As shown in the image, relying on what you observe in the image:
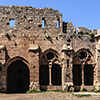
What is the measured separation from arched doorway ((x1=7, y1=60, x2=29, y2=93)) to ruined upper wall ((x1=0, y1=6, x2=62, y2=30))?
5.98 meters

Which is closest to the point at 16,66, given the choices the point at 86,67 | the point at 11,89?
the point at 11,89

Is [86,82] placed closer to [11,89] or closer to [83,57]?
[83,57]

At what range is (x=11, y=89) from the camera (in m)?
20.5

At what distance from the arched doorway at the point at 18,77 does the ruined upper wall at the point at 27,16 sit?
5977 millimetres

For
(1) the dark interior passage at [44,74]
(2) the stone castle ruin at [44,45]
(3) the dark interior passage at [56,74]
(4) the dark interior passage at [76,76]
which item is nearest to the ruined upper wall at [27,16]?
(2) the stone castle ruin at [44,45]

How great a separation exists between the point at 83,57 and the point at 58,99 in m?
7.54

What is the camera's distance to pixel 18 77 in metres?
21.0

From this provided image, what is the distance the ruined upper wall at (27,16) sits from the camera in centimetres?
1736

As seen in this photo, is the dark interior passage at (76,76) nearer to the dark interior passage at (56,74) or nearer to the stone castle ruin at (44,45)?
the dark interior passage at (56,74)

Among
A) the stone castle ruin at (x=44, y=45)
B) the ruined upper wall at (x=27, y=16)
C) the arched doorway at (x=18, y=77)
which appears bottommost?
the arched doorway at (x=18, y=77)

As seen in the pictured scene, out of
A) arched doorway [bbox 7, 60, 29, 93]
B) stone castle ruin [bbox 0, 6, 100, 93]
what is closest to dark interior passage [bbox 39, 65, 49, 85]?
arched doorway [bbox 7, 60, 29, 93]

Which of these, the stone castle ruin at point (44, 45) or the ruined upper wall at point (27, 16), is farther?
the ruined upper wall at point (27, 16)

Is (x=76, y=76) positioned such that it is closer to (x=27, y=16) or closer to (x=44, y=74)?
(x=44, y=74)

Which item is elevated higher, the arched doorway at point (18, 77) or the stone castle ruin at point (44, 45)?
the stone castle ruin at point (44, 45)
